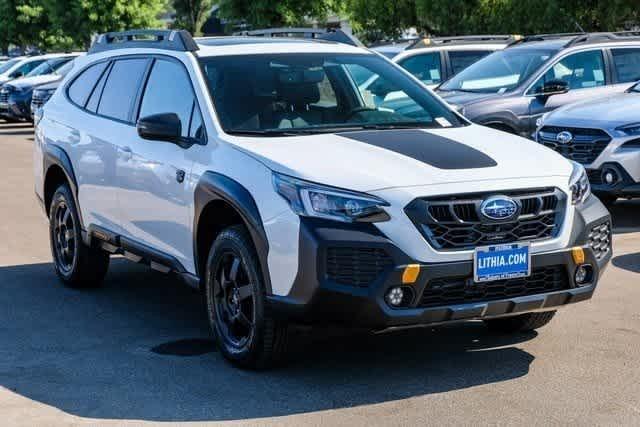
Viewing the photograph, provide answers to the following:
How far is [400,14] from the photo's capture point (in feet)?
117

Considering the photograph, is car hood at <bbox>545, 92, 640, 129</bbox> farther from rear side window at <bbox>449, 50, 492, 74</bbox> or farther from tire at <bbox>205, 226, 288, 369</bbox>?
tire at <bbox>205, 226, 288, 369</bbox>

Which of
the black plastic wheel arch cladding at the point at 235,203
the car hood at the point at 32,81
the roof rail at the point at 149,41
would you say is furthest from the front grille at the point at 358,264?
the car hood at the point at 32,81

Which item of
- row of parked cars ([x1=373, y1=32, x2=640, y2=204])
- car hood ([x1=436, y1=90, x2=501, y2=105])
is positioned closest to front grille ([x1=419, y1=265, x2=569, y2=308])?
row of parked cars ([x1=373, y1=32, x2=640, y2=204])

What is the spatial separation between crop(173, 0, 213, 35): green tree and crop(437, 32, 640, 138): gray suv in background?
43.5 metres

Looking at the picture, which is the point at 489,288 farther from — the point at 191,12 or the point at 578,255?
the point at 191,12

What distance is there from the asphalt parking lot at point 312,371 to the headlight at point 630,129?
302 cm

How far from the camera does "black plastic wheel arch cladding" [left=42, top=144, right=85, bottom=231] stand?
835 centimetres

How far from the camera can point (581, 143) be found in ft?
37.4

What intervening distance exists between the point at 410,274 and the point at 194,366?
1.46 meters

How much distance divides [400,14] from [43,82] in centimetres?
1221

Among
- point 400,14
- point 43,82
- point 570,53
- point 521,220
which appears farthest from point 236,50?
point 400,14

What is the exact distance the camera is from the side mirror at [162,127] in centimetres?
669

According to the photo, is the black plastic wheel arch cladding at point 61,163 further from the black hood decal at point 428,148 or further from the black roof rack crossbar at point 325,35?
the black hood decal at point 428,148

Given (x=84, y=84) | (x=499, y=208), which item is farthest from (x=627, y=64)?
(x=499, y=208)
